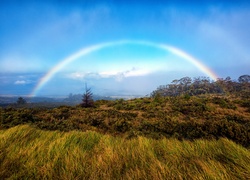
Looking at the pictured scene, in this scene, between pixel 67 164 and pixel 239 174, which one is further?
pixel 67 164

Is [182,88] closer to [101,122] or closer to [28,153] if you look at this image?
[101,122]

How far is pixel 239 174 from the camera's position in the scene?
164 cm

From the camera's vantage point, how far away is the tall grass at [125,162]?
1739 millimetres

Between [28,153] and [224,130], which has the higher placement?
[28,153]

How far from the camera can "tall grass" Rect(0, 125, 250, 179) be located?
1739 mm

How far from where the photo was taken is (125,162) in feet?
6.77

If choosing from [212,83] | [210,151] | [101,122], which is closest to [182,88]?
[212,83]

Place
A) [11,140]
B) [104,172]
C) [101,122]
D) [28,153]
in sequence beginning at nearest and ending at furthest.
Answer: [104,172]
[28,153]
[11,140]
[101,122]

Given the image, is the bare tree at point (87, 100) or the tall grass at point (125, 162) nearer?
the tall grass at point (125, 162)

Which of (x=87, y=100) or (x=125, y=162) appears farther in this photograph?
(x=87, y=100)

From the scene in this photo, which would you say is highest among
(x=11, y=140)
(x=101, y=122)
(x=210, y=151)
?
(x=11, y=140)

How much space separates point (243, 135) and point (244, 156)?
93.0 inches

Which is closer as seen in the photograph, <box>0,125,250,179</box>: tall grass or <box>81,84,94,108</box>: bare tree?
<box>0,125,250,179</box>: tall grass

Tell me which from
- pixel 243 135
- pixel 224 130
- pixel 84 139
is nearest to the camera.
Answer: pixel 84 139
